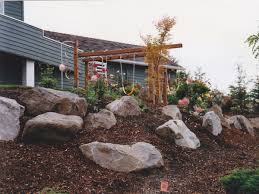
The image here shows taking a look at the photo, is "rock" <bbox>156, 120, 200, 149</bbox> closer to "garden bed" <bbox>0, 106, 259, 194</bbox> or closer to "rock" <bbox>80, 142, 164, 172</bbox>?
"garden bed" <bbox>0, 106, 259, 194</bbox>

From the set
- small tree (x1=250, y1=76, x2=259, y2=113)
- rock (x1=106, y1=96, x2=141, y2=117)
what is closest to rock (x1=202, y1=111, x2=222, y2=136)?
rock (x1=106, y1=96, x2=141, y2=117)

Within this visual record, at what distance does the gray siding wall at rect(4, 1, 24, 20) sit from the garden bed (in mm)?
7900

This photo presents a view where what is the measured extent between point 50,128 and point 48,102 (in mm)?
1024

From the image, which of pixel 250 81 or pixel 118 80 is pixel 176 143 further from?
pixel 250 81

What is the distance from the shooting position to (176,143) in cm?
956

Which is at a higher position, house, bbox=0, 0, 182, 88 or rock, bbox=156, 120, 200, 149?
house, bbox=0, 0, 182, 88

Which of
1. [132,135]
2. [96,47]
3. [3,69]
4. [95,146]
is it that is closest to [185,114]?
[132,135]

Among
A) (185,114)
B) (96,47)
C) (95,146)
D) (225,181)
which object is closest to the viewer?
(225,181)

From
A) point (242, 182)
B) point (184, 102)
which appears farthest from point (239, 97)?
point (242, 182)

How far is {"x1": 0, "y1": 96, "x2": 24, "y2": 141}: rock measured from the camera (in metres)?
8.05

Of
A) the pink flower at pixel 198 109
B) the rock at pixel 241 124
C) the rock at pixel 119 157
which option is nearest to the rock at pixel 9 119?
the rock at pixel 119 157

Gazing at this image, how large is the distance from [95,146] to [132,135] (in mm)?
1350

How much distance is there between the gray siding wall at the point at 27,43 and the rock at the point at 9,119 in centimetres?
599

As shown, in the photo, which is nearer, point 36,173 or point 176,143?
point 36,173
